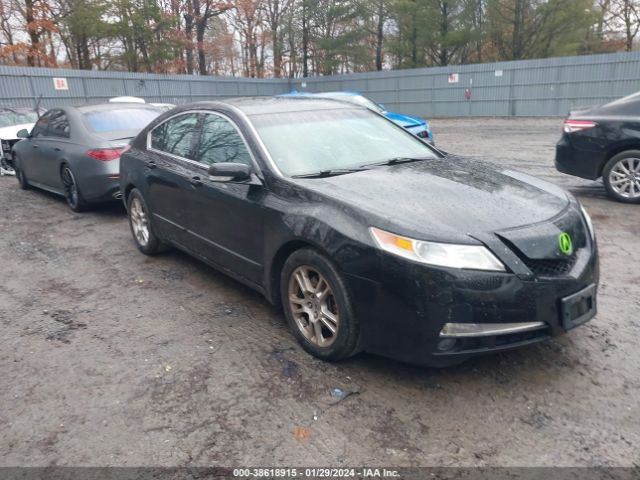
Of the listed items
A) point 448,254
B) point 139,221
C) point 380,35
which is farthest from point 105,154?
point 380,35

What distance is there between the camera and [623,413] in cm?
282

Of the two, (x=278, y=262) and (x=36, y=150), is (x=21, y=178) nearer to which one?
(x=36, y=150)

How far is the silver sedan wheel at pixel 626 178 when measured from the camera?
23.1ft

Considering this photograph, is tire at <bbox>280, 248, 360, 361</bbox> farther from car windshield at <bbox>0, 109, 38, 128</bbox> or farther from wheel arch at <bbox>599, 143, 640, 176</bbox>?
car windshield at <bbox>0, 109, 38, 128</bbox>

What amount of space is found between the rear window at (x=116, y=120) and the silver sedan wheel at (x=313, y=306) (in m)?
5.10

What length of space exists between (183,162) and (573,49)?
35462 millimetres

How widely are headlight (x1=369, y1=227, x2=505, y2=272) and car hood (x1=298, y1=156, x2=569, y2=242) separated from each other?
0.16 feet

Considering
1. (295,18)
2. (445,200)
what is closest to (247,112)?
(445,200)

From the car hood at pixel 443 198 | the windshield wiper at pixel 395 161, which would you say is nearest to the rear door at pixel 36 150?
the windshield wiper at pixel 395 161

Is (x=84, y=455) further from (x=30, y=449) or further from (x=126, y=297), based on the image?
(x=126, y=297)

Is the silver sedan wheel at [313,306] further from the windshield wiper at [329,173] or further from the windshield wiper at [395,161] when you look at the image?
the windshield wiper at [395,161]

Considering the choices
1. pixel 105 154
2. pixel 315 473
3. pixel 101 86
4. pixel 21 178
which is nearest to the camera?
pixel 315 473

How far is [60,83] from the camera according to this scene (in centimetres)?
2236

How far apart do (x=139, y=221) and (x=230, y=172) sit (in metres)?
2.45
